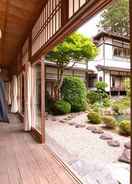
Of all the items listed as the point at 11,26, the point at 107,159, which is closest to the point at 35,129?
A: the point at 107,159

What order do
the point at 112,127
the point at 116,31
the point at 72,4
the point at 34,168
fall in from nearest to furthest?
the point at 72,4 → the point at 34,168 → the point at 112,127 → the point at 116,31

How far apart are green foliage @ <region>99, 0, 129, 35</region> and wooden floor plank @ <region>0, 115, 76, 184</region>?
10.0 meters

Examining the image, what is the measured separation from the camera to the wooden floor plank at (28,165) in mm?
2818

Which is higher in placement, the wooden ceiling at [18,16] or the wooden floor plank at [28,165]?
the wooden ceiling at [18,16]

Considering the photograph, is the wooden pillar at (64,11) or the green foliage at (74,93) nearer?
the wooden pillar at (64,11)

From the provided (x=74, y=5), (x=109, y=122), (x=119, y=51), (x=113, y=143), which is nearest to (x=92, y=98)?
(x=109, y=122)

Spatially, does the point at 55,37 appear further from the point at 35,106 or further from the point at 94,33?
the point at 94,33

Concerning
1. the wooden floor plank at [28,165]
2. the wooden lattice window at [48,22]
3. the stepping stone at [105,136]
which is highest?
the wooden lattice window at [48,22]

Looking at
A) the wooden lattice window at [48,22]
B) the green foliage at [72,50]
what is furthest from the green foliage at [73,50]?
the wooden lattice window at [48,22]

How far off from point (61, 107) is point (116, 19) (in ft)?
25.6

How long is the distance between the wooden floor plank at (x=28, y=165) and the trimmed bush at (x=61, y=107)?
4459 millimetres

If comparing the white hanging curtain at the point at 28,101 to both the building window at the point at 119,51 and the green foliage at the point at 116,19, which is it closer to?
the green foliage at the point at 116,19

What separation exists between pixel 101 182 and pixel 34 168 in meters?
1.00

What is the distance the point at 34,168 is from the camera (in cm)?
322
